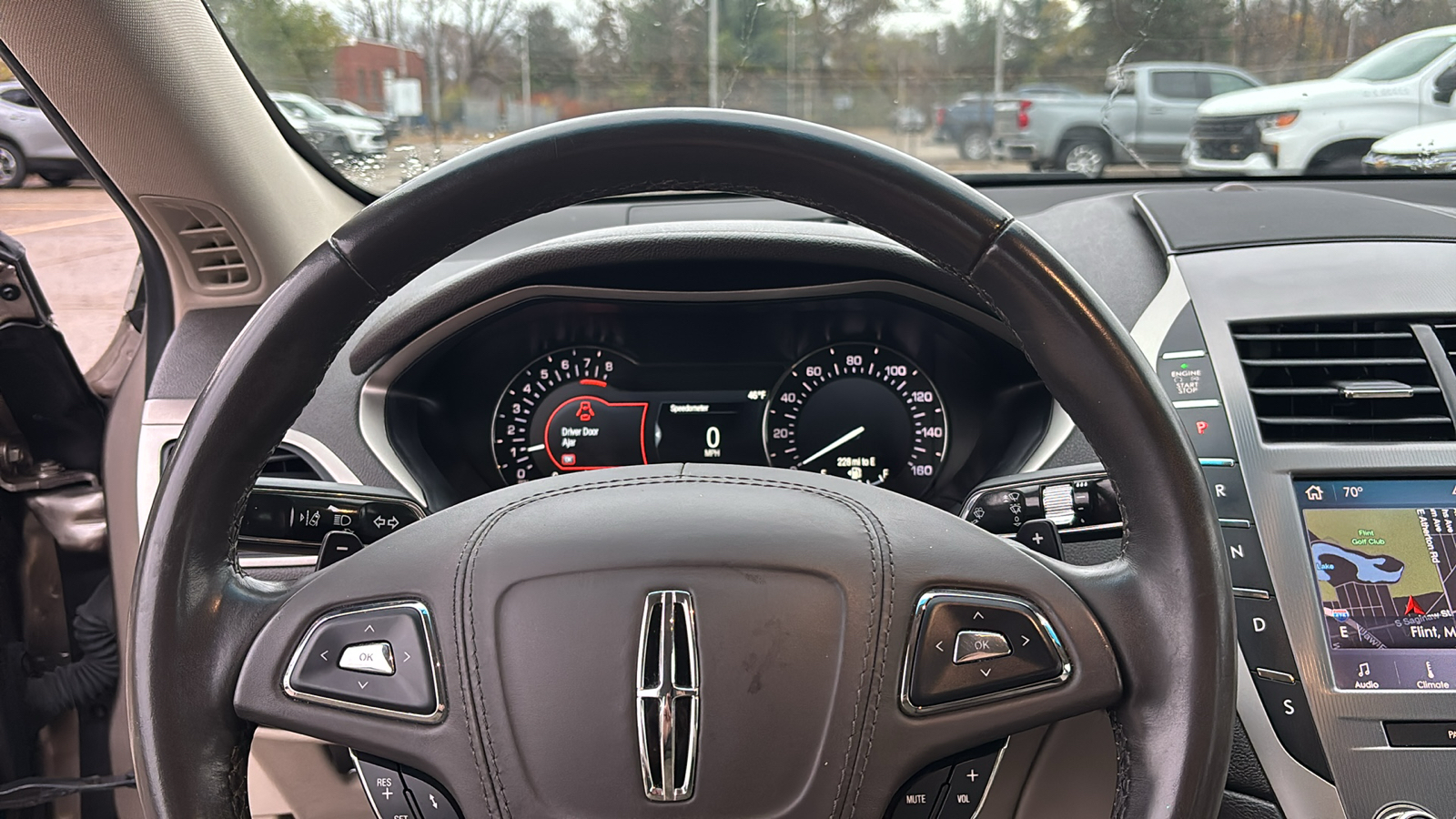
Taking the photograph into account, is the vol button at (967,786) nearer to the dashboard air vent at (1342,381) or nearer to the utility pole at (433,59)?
the dashboard air vent at (1342,381)

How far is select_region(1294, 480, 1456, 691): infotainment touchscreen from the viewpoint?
128 centimetres

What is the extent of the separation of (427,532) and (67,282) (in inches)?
49.1

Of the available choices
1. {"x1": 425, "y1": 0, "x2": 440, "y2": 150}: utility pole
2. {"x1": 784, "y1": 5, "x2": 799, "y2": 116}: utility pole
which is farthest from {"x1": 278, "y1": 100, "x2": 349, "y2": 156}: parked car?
{"x1": 784, "y1": 5, "x2": 799, "y2": 116}: utility pole

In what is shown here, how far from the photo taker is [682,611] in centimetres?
91

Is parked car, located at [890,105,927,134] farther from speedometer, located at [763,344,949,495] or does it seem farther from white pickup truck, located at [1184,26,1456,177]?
white pickup truck, located at [1184,26,1456,177]

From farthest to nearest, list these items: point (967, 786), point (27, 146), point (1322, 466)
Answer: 1. point (27, 146)
2. point (1322, 466)
3. point (967, 786)

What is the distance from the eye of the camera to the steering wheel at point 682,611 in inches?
33.9

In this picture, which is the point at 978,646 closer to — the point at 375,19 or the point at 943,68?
the point at 943,68

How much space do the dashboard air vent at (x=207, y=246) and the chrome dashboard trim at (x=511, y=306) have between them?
0.33m

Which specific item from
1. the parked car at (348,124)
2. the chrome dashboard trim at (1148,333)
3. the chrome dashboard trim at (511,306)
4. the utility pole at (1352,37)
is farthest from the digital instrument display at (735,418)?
the utility pole at (1352,37)

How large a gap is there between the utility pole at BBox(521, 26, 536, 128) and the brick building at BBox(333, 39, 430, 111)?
0.58 feet

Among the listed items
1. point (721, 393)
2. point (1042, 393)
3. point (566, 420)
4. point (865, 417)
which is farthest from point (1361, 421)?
point (566, 420)

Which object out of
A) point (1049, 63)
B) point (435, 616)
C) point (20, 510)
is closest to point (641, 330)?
point (1049, 63)

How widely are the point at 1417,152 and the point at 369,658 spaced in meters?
2.05
